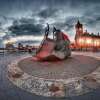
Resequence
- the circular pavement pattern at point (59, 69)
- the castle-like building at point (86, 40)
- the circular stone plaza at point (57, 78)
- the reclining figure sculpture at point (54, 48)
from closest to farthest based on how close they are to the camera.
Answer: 1. the circular stone plaza at point (57, 78)
2. the circular pavement pattern at point (59, 69)
3. the reclining figure sculpture at point (54, 48)
4. the castle-like building at point (86, 40)

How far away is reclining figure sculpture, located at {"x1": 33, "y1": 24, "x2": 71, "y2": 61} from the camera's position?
27.2 ft

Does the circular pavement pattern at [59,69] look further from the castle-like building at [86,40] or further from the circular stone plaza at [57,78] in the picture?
the castle-like building at [86,40]

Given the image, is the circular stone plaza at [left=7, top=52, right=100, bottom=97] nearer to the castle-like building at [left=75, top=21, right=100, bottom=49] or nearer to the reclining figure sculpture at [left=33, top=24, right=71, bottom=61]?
the reclining figure sculpture at [left=33, top=24, right=71, bottom=61]

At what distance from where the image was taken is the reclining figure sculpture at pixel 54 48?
8.30 m

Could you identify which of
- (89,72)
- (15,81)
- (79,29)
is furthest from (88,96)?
(79,29)

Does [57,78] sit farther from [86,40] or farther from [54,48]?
[86,40]

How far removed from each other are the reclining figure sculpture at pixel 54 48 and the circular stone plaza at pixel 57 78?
56 cm

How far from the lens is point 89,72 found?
268 inches

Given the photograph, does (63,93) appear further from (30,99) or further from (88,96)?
(30,99)

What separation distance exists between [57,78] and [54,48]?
2.43m

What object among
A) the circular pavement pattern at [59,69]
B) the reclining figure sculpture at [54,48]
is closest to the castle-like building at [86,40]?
the reclining figure sculpture at [54,48]

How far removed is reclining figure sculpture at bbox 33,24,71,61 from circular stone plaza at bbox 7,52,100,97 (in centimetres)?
Result: 56

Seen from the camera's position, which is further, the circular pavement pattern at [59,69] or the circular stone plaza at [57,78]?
the circular pavement pattern at [59,69]

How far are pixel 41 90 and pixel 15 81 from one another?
164 centimetres
